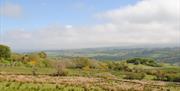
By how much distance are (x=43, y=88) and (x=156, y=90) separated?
13522 millimetres

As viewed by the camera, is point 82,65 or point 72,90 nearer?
point 72,90

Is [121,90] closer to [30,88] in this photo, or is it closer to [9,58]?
[30,88]

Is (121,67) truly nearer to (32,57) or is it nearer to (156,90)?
(32,57)

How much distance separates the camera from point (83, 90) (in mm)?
38875

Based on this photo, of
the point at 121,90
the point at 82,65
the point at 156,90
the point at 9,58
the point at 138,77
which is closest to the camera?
the point at 121,90

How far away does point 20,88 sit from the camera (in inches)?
1449

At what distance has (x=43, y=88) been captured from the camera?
38.1 metres

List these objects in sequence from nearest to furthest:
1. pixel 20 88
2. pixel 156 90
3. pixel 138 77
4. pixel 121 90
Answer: pixel 20 88, pixel 121 90, pixel 156 90, pixel 138 77

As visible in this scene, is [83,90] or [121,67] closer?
A: [83,90]

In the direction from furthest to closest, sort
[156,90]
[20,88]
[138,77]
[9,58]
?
[9,58] → [138,77] → [156,90] → [20,88]

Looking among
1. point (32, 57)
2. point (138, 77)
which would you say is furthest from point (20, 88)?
point (32, 57)

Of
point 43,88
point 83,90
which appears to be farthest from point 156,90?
point 43,88

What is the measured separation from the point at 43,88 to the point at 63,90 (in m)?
1.98

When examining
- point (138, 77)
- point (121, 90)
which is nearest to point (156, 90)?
point (121, 90)
